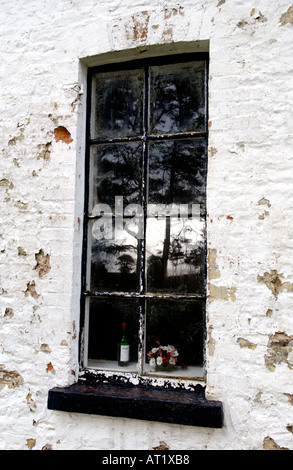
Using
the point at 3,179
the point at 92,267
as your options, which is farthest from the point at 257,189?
the point at 3,179

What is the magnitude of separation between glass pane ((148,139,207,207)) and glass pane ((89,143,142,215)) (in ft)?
0.35

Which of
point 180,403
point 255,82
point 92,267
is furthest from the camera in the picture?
point 92,267

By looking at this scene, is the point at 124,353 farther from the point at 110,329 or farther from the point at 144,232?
the point at 144,232

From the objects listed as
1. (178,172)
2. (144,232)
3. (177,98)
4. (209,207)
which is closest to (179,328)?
(144,232)

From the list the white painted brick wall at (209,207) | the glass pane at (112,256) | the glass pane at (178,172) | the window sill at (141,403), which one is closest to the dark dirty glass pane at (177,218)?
the glass pane at (178,172)

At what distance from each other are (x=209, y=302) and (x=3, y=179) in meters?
1.60

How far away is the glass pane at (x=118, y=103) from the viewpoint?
261 cm

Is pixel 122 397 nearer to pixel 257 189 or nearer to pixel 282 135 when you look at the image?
pixel 257 189

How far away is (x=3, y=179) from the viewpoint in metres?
2.59

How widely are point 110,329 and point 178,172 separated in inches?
44.2

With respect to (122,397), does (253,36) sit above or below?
above

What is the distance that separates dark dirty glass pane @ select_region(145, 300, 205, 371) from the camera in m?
2.33

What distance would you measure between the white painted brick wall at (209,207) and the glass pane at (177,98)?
0.61 feet

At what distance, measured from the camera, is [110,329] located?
249 cm
